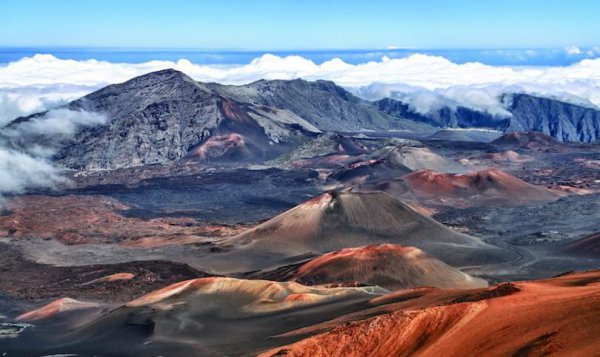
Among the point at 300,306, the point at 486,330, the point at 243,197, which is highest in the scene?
the point at 486,330

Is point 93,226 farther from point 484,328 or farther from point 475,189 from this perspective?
point 484,328

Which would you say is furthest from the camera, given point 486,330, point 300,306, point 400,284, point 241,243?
point 241,243

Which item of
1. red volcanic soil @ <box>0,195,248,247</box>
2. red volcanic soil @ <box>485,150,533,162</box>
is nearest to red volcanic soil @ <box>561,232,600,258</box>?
red volcanic soil @ <box>0,195,248,247</box>

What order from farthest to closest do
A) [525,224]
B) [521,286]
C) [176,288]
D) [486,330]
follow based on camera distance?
1. [525,224]
2. [176,288]
3. [521,286]
4. [486,330]

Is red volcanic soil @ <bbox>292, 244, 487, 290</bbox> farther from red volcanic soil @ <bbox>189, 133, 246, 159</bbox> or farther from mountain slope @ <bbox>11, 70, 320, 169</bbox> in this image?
red volcanic soil @ <bbox>189, 133, 246, 159</bbox>

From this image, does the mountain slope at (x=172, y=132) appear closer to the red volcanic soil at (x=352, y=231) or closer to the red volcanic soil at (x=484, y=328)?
the red volcanic soil at (x=352, y=231)

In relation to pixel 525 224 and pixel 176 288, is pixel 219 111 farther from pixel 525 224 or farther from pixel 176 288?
pixel 176 288

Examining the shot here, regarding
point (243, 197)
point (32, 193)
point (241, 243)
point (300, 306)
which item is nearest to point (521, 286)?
point (300, 306)
